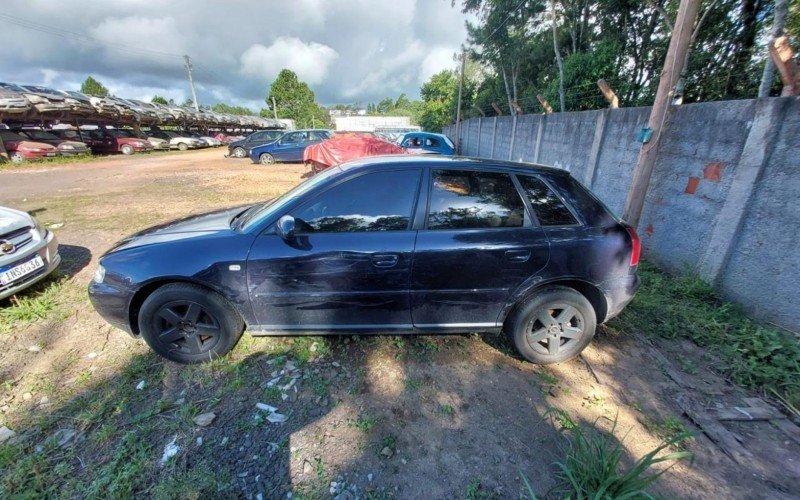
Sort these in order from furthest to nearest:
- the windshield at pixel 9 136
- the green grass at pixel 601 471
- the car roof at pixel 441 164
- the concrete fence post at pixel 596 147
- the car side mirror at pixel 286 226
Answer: the windshield at pixel 9 136 < the concrete fence post at pixel 596 147 < the car roof at pixel 441 164 < the car side mirror at pixel 286 226 < the green grass at pixel 601 471

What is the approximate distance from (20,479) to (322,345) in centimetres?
174

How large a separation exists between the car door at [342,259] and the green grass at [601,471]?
1.27m

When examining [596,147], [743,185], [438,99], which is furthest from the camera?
[438,99]

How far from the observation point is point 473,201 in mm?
2369

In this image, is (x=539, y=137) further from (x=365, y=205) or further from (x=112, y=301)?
(x=112, y=301)

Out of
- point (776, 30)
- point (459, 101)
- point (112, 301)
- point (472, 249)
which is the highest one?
point (459, 101)

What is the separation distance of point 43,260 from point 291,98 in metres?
59.8

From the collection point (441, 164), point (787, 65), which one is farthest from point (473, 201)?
point (787, 65)

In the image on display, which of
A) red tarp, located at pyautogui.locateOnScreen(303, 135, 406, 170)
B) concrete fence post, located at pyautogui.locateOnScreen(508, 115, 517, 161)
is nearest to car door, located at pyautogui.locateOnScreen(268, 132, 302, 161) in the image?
red tarp, located at pyautogui.locateOnScreen(303, 135, 406, 170)

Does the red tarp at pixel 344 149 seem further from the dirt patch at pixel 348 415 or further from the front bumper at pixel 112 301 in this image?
the front bumper at pixel 112 301

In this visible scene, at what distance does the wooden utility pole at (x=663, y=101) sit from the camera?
11.1ft

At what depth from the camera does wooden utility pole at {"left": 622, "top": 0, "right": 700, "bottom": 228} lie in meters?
3.37

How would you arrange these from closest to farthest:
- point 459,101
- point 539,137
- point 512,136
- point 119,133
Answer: point 539,137
point 512,136
point 459,101
point 119,133

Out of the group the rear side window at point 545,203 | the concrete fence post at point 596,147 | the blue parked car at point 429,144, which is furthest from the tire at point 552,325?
the blue parked car at point 429,144
